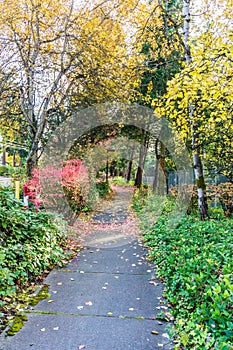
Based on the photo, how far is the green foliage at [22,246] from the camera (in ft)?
10.5

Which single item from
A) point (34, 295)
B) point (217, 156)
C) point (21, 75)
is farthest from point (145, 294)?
point (21, 75)

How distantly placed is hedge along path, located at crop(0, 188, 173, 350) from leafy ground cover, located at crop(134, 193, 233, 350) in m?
0.18

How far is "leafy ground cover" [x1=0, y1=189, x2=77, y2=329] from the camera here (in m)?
3.03

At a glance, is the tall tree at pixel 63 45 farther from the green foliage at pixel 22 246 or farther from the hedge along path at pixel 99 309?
the hedge along path at pixel 99 309

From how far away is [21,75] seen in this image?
22.4 feet

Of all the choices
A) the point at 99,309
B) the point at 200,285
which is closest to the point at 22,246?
the point at 99,309

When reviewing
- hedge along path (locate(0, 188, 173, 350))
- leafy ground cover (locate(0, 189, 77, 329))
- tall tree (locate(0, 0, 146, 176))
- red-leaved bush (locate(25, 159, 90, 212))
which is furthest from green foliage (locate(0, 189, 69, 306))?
tall tree (locate(0, 0, 146, 176))

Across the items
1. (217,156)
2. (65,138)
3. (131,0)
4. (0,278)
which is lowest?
(0,278)

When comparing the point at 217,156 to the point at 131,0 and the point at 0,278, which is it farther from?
the point at 0,278

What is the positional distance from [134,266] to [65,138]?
6203mm

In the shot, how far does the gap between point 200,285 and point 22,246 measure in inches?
94.4

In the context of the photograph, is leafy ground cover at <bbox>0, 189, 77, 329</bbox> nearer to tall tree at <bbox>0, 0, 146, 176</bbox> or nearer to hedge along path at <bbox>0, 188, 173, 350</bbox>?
hedge along path at <bbox>0, 188, 173, 350</bbox>

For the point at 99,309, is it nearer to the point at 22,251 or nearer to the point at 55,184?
the point at 22,251

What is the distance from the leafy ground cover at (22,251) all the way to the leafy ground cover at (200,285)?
5.73 feet
